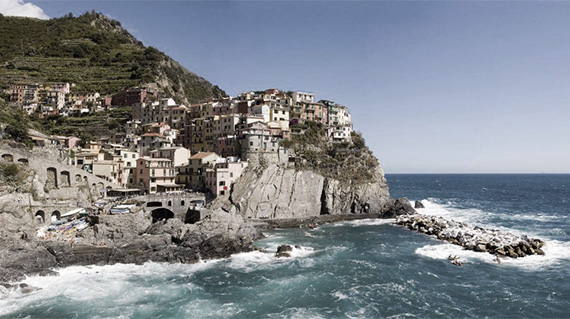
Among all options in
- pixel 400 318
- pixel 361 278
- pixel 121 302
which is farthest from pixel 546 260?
pixel 121 302

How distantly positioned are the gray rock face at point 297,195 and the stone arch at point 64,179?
81.1 feet

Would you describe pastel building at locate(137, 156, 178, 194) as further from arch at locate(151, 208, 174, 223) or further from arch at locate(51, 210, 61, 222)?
arch at locate(51, 210, 61, 222)

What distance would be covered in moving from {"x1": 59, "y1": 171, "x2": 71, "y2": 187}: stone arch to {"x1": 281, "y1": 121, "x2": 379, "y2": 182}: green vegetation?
3771 centimetres

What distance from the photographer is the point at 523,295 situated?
105ft

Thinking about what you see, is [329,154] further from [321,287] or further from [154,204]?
[321,287]

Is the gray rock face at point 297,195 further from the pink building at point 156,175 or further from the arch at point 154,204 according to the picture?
the pink building at point 156,175

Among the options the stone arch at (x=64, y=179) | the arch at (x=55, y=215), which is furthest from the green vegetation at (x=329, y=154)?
the arch at (x=55, y=215)

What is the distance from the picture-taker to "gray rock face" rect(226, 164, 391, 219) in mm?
61250

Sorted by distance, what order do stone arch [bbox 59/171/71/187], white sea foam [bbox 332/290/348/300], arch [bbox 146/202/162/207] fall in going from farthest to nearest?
arch [bbox 146/202/162/207] → stone arch [bbox 59/171/71/187] → white sea foam [bbox 332/290/348/300]

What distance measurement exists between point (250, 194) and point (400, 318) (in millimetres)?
37002

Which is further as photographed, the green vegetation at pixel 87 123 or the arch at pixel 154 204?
the green vegetation at pixel 87 123

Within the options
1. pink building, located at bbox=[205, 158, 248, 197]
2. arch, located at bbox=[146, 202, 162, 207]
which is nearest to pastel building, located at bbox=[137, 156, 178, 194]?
pink building, located at bbox=[205, 158, 248, 197]

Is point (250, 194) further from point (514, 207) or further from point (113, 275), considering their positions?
point (514, 207)

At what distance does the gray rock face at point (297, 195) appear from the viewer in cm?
6125
